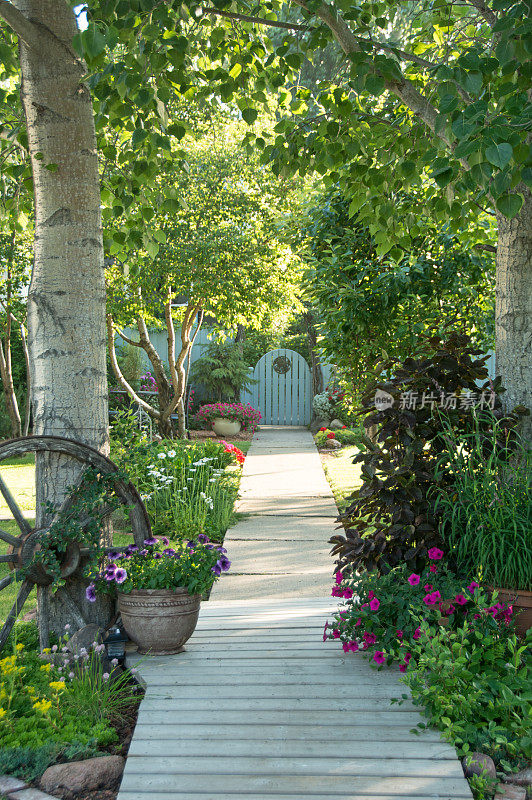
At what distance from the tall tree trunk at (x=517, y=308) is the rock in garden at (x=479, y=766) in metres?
1.72

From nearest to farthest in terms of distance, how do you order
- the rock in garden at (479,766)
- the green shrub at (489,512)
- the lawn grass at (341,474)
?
1. the rock in garden at (479,766)
2. the green shrub at (489,512)
3. the lawn grass at (341,474)

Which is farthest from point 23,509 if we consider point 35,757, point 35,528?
point 35,757

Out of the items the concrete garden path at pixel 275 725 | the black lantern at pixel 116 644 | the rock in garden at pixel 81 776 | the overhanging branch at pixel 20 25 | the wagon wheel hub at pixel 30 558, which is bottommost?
the rock in garden at pixel 81 776

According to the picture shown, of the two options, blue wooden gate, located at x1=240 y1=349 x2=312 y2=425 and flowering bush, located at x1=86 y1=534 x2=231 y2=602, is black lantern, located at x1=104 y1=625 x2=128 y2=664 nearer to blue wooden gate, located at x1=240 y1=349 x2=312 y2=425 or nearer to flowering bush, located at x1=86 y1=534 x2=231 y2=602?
flowering bush, located at x1=86 y1=534 x2=231 y2=602

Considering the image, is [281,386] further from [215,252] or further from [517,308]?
[517,308]

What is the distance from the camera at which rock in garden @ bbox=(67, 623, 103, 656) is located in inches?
113

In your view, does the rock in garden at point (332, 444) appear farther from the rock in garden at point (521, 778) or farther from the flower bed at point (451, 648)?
the rock in garden at point (521, 778)

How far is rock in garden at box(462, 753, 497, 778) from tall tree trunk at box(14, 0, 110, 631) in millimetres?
1736

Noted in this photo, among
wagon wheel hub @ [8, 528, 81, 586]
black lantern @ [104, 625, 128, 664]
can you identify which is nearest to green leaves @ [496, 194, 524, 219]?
wagon wheel hub @ [8, 528, 81, 586]

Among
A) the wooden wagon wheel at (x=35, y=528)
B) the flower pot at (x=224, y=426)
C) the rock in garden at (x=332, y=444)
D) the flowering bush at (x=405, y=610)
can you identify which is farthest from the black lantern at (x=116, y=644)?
the flower pot at (x=224, y=426)

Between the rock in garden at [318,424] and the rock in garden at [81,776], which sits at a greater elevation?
the rock in garden at [318,424]

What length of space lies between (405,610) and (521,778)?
31.9 inches

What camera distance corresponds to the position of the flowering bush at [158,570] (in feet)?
9.73

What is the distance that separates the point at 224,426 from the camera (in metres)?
12.9
